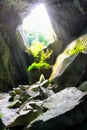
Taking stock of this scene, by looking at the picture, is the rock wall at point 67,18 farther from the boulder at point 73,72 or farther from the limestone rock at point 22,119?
the limestone rock at point 22,119

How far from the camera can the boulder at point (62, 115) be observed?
4523 mm

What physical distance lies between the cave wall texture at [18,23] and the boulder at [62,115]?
916 centimetres

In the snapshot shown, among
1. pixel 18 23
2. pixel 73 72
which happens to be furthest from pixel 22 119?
pixel 18 23

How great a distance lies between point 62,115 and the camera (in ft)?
15.1

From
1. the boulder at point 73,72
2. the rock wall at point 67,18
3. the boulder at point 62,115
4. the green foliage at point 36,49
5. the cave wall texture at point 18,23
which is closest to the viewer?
the boulder at point 62,115

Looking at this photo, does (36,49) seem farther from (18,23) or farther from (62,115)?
(62,115)

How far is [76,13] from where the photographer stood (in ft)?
48.9

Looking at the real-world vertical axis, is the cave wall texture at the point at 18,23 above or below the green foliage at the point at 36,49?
above

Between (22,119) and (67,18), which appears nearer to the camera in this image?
(22,119)

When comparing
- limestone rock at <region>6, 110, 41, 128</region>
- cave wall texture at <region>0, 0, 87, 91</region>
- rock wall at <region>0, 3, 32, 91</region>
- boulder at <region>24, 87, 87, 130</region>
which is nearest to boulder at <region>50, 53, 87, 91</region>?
boulder at <region>24, 87, 87, 130</region>

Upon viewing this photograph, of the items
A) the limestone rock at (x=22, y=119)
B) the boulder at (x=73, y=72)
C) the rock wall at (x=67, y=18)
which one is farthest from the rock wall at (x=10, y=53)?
the limestone rock at (x=22, y=119)

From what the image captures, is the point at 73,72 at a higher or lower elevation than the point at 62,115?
lower

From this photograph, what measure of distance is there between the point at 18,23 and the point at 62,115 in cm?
1273

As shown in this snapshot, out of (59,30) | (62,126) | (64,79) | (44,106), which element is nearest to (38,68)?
(59,30)
